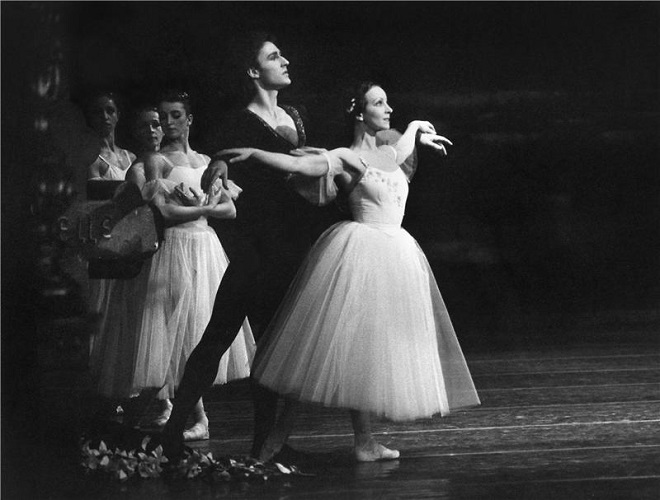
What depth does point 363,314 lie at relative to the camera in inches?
145

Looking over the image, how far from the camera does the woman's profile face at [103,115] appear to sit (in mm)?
3799

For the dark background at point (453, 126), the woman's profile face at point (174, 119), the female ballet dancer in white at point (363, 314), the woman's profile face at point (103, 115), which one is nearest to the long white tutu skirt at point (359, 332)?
the female ballet dancer in white at point (363, 314)

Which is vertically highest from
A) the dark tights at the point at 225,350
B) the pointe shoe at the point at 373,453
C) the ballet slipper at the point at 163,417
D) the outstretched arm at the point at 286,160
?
the outstretched arm at the point at 286,160

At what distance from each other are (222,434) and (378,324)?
2.01 ft

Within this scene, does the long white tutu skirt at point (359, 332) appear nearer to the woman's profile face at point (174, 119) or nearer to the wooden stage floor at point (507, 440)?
the wooden stage floor at point (507, 440)

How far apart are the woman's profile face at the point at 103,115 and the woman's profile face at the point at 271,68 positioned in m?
0.46

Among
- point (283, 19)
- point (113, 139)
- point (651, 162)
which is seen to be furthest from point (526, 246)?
point (113, 139)

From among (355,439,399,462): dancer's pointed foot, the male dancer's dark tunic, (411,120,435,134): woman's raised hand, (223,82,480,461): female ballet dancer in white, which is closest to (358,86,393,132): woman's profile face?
(223,82,480,461): female ballet dancer in white

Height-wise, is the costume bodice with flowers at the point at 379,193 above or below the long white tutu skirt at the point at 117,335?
above

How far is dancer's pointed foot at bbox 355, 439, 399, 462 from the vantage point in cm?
375

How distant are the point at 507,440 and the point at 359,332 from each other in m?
0.64

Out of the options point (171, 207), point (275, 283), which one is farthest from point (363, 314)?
point (171, 207)

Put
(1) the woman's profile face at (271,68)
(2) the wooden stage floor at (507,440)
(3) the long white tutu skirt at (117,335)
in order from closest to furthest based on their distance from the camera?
(2) the wooden stage floor at (507,440) < (1) the woman's profile face at (271,68) < (3) the long white tutu skirt at (117,335)

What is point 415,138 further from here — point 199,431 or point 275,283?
point 199,431
